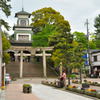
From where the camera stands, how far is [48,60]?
56812 millimetres

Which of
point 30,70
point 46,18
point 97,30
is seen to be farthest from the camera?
point 97,30

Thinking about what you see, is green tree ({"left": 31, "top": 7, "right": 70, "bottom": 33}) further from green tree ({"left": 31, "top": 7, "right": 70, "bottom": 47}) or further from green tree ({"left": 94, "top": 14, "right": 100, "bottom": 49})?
green tree ({"left": 94, "top": 14, "right": 100, "bottom": 49})

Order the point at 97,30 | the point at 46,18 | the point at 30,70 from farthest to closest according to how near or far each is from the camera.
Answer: the point at 97,30 → the point at 46,18 → the point at 30,70

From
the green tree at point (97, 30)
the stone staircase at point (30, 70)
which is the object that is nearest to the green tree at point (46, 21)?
the stone staircase at point (30, 70)

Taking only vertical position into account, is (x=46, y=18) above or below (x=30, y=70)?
above

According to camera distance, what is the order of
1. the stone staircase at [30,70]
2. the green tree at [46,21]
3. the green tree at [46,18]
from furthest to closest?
the green tree at [46,18] → the green tree at [46,21] → the stone staircase at [30,70]

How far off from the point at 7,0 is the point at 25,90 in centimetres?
774

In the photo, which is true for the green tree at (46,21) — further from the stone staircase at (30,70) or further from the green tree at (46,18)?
the stone staircase at (30,70)

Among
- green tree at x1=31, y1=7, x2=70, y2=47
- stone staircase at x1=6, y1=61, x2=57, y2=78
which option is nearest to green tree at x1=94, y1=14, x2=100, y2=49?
green tree at x1=31, y1=7, x2=70, y2=47

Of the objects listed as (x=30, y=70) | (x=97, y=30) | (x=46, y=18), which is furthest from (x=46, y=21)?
(x=97, y=30)

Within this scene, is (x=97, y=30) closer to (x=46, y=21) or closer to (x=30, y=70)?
(x=46, y=21)

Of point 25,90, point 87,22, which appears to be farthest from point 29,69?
point 25,90

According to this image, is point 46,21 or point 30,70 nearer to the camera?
point 30,70

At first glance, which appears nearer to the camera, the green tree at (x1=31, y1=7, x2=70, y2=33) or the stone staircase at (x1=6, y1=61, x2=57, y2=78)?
the stone staircase at (x1=6, y1=61, x2=57, y2=78)
